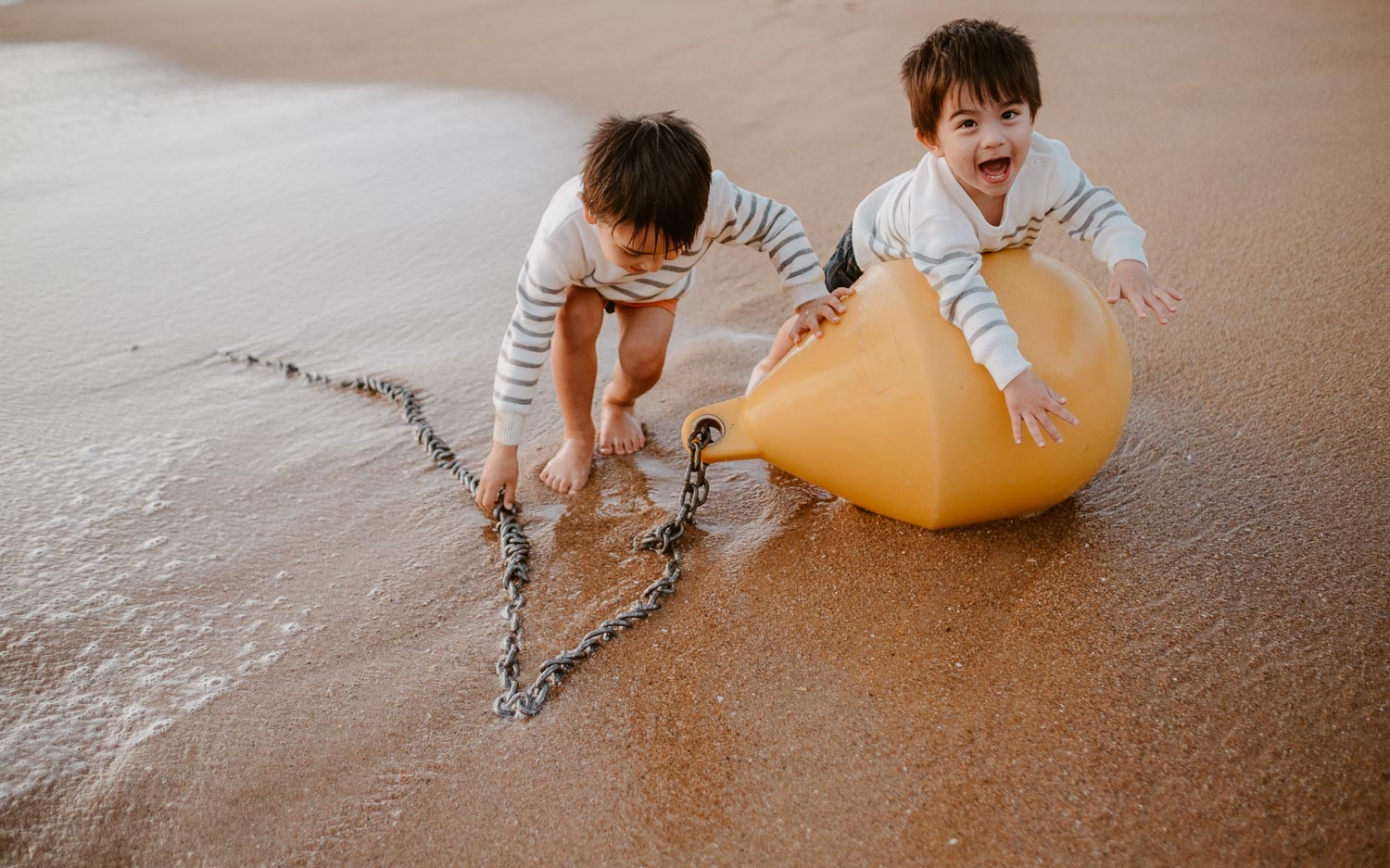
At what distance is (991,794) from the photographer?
2.04 m

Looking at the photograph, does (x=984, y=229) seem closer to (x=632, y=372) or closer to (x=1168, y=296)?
(x=1168, y=296)

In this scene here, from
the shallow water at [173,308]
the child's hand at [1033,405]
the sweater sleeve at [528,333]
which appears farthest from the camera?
the sweater sleeve at [528,333]

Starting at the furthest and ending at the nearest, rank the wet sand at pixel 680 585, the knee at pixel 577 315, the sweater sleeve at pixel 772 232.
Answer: the knee at pixel 577 315
the sweater sleeve at pixel 772 232
the wet sand at pixel 680 585

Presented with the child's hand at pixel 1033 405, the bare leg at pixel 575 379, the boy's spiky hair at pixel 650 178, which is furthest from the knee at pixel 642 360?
the child's hand at pixel 1033 405

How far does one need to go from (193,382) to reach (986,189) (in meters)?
2.90

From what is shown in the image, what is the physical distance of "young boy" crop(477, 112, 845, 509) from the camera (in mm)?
2639

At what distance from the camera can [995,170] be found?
8.65ft

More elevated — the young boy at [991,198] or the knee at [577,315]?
the young boy at [991,198]

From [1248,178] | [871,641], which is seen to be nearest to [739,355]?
[871,641]

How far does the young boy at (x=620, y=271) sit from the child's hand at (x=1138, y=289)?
69cm

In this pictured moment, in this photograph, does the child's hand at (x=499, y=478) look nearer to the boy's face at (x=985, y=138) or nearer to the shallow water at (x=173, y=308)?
the shallow water at (x=173, y=308)

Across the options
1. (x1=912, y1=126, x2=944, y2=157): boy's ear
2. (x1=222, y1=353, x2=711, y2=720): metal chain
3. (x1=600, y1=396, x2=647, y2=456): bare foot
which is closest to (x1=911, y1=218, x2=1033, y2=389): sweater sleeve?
(x1=912, y1=126, x2=944, y2=157): boy's ear

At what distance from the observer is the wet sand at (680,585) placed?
2.06 m

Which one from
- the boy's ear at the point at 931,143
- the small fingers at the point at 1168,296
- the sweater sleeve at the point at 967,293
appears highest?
the boy's ear at the point at 931,143
